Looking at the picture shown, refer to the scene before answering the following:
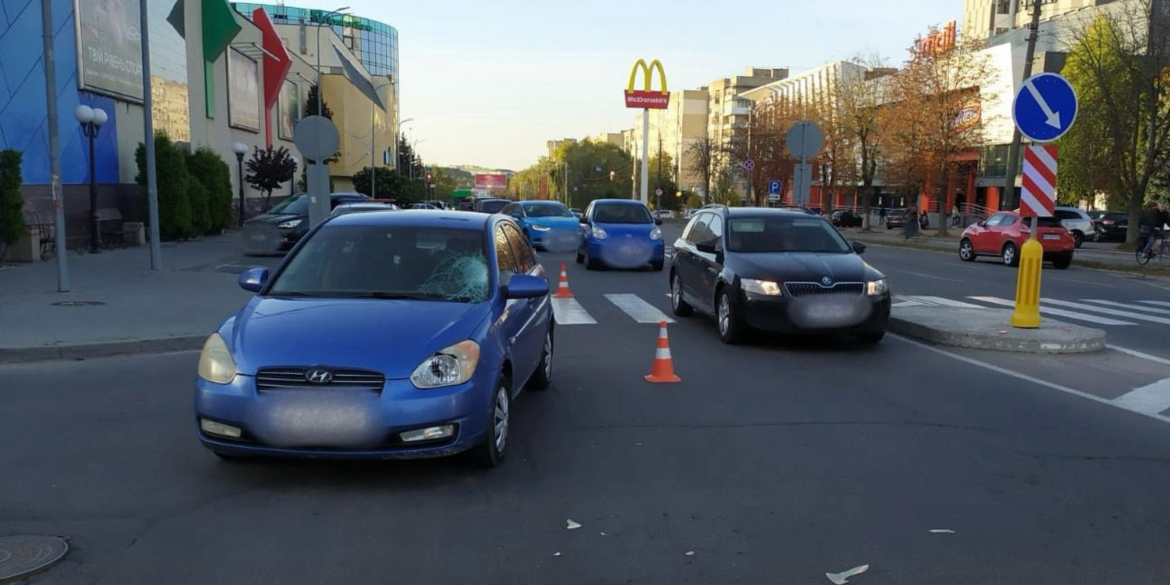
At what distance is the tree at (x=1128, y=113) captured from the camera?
27.8 meters

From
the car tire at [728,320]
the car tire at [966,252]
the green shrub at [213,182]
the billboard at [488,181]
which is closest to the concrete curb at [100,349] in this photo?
the car tire at [728,320]

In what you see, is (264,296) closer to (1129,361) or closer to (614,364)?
(614,364)

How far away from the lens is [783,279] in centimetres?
945

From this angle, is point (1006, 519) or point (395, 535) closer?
point (395, 535)

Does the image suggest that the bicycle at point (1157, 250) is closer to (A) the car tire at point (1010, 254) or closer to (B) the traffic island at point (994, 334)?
(A) the car tire at point (1010, 254)

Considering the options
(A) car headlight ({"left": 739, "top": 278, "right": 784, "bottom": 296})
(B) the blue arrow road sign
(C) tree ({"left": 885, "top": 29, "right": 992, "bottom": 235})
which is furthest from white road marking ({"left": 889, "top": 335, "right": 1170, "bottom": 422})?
(C) tree ({"left": 885, "top": 29, "right": 992, "bottom": 235})

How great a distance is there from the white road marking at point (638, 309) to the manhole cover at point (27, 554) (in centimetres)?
842

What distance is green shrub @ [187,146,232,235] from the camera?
29.5m

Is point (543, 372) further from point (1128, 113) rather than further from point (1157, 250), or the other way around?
point (1128, 113)

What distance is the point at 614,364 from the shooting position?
29.1 ft

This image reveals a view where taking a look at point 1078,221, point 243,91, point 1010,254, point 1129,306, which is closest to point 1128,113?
point 1010,254

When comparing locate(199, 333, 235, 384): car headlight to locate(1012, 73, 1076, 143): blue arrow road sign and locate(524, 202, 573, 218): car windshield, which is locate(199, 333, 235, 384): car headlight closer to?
locate(1012, 73, 1076, 143): blue arrow road sign

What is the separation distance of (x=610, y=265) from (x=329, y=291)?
14.7m

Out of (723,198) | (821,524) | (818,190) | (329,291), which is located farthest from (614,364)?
(818,190)
